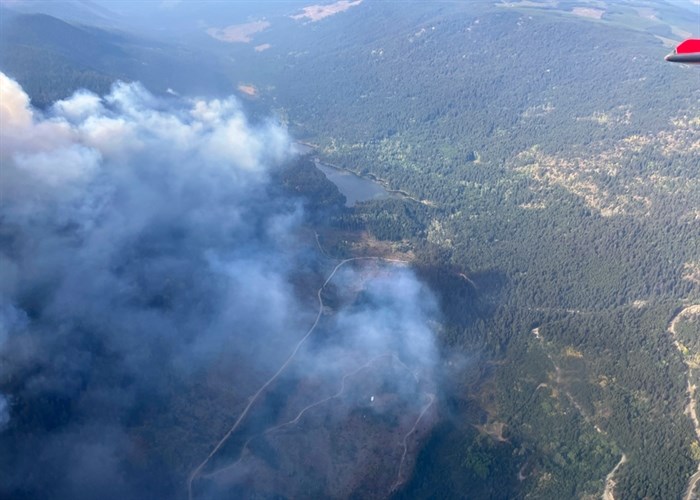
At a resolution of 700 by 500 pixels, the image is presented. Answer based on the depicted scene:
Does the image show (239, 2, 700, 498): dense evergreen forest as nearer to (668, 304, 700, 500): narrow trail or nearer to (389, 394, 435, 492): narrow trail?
(668, 304, 700, 500): narrow trail

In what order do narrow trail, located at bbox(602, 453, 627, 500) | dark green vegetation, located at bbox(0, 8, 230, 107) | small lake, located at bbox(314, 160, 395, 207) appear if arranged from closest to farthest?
narrow trail, located at bbox(602, 453, 627, 500) → small lake, located at bbox(314, 160, 395, 207) → dark green vegetation, located at bbox(0, 8, 230, 107)

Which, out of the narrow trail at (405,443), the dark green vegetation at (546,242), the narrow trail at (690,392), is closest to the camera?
the narrow trail at (690,392)

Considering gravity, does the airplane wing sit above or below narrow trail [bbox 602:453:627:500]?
above

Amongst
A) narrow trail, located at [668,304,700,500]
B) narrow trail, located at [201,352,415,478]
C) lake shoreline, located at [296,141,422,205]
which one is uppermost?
narrow trail, located at [668,304,700,500]

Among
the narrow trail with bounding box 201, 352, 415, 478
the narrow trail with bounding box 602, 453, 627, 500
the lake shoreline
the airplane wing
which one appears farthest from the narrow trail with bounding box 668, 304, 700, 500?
the lake shoreline

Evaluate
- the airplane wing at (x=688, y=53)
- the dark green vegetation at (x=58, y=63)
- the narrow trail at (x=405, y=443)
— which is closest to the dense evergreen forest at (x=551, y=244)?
the narrow trail at (x=405, y=443)

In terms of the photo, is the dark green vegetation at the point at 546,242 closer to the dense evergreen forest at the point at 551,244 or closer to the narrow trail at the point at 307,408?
the dense evergreen forest at the point at 551,244
